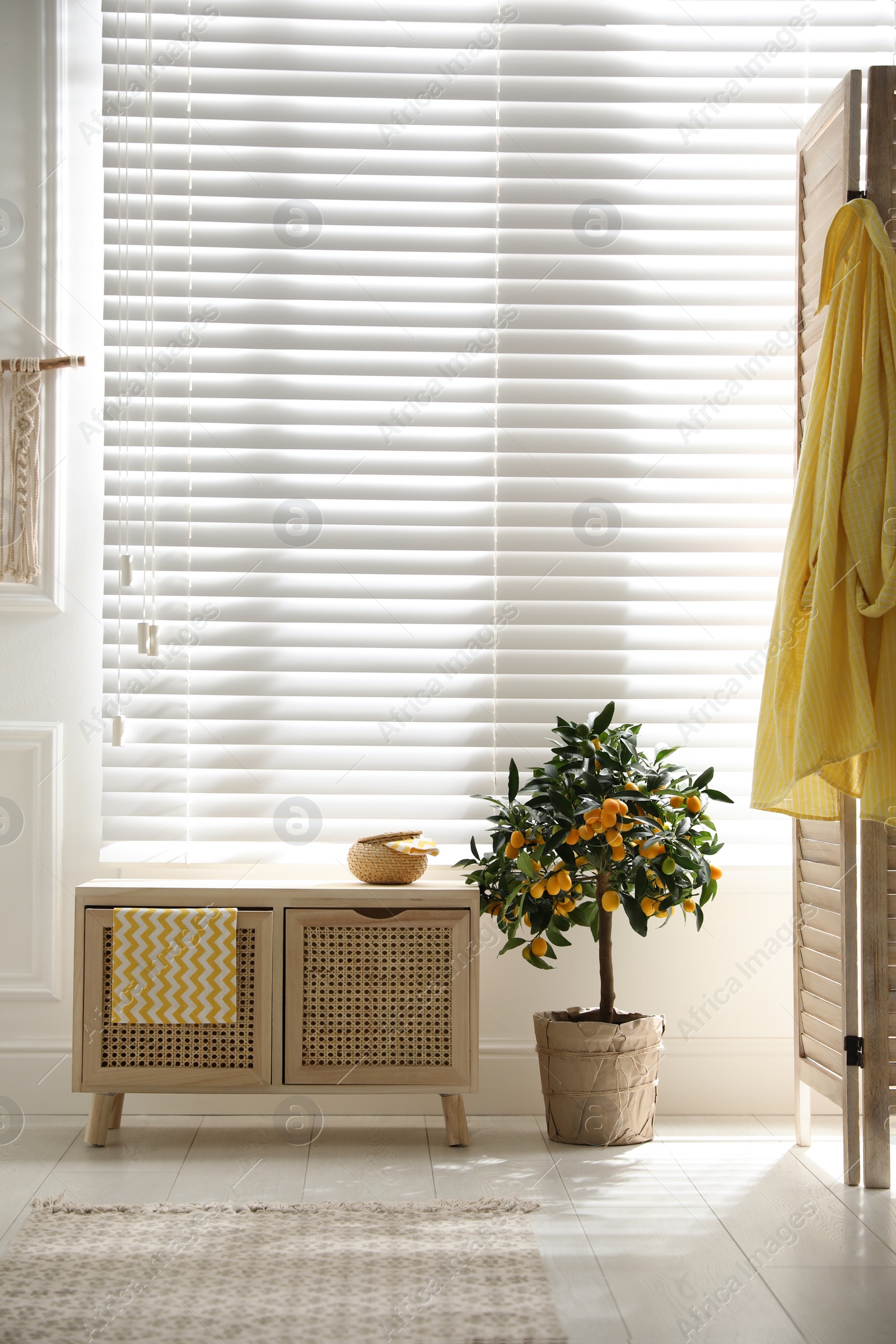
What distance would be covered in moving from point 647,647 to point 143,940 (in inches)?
53.4

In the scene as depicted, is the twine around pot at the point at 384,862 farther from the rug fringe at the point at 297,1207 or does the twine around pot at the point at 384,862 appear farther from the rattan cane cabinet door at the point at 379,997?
the rug fringe at the point at 297,1207

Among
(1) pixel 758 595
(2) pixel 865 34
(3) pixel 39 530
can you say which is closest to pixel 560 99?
(2) pixel 865 34

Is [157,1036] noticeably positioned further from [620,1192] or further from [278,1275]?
[620,1192]

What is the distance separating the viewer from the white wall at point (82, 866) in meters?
2.60

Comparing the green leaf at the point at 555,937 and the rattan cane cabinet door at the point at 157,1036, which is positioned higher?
the green leaf at the point at 555,937

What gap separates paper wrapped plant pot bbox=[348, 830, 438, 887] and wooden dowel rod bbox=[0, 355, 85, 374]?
1.36 meters

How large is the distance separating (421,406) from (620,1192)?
1.79m

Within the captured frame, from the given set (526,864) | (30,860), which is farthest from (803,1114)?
(30,860)

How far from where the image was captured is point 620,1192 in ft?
6.79

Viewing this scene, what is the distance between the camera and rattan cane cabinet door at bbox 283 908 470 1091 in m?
2.30

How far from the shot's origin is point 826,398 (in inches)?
83.6

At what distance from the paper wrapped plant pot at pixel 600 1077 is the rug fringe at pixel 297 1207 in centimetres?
36

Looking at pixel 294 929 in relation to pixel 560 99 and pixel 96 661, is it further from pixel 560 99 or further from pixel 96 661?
pixel 560 99

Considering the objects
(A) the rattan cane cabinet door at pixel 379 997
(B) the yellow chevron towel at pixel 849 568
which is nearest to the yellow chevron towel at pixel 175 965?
(A) the rattan cane cabinet door at pixel 379 997
